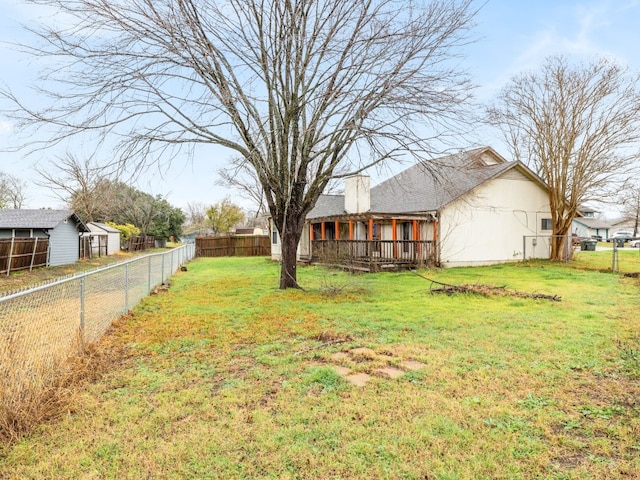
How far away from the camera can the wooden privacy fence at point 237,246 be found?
101 feet

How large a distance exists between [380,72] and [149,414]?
26.8 ft

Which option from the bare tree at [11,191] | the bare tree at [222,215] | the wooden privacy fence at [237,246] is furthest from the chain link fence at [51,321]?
the bare tree at [11,191]

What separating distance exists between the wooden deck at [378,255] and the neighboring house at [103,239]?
20.7 metres

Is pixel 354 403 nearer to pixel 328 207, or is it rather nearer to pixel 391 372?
pixel 391 372

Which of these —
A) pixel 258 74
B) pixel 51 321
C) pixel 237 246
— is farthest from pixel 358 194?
pixel 51 321

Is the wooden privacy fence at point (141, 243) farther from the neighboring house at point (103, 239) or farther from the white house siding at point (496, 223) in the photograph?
the white house siding at point (496, 223)

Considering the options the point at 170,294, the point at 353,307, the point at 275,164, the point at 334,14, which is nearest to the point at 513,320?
the point at 353,307

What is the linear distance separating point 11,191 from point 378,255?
44303 mm

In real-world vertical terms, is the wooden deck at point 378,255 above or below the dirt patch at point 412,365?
above

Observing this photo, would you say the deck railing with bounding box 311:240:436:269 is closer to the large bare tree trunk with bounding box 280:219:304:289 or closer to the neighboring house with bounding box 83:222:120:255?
the large bare tree trunk with bounding box 280:219:304:289

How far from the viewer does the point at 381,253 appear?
661 inches

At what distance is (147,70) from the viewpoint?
26.7 feet

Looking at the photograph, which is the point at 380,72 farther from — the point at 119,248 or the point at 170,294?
the point at 119,248

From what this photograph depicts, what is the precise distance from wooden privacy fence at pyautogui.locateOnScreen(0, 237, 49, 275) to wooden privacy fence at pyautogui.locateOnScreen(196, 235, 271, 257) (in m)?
12.3
